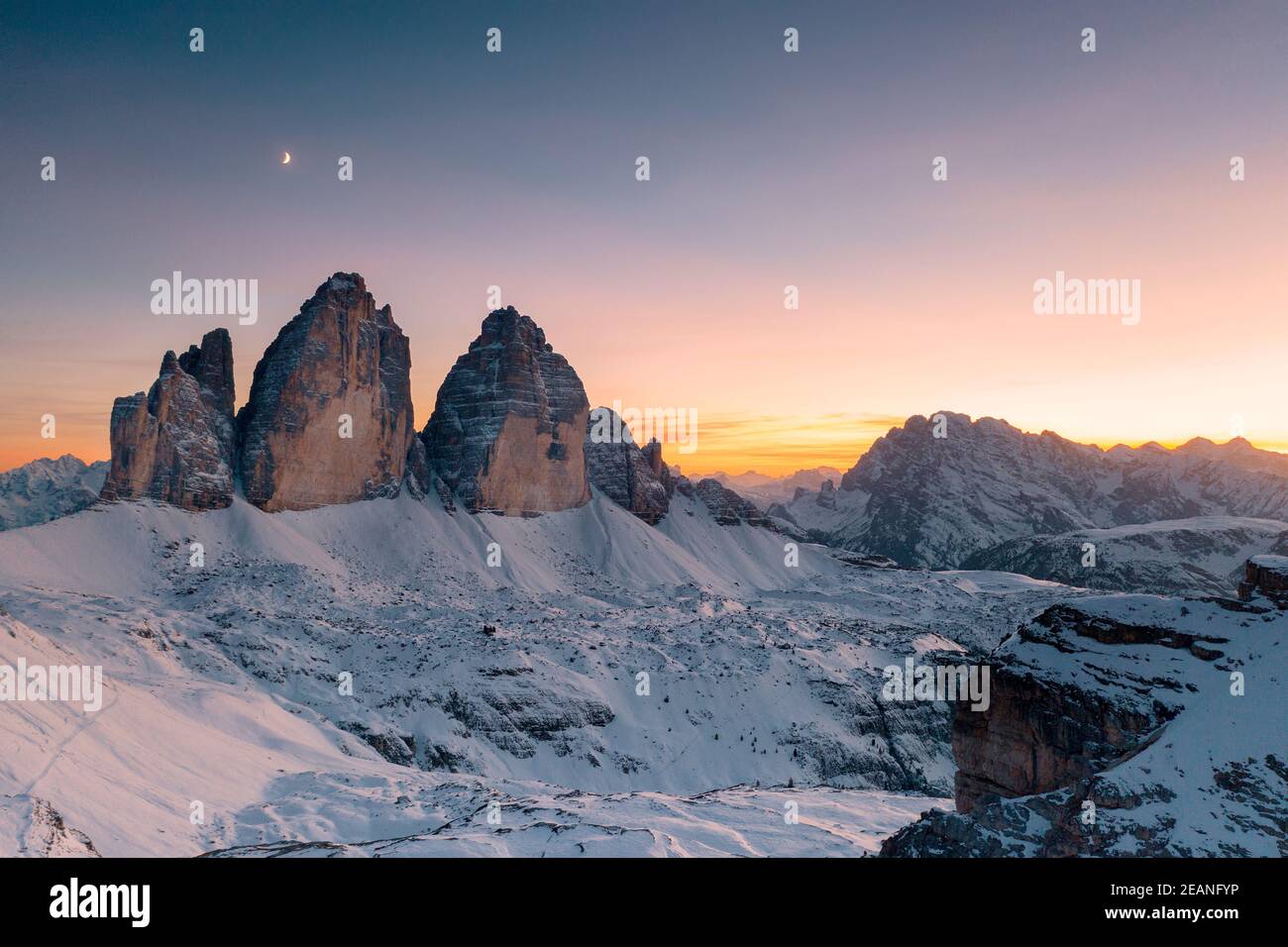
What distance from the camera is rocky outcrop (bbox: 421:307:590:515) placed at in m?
148

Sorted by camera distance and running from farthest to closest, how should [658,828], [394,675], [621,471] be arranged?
[621,471] → [394,675] → [658,828]

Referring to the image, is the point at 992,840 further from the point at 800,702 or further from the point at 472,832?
the point at 800,702

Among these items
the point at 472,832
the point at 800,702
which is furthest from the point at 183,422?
the point at 472,832

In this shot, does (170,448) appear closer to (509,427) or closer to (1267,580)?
(509,427)

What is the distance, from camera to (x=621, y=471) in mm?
169500

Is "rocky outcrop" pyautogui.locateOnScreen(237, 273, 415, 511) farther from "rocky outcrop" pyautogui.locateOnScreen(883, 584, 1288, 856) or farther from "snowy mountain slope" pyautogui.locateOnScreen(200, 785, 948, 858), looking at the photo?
"rocky outcrop" pyautogui.locateOnScreen(883, 584, 1288, 856)

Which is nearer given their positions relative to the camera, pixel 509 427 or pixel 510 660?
pixel 510 660

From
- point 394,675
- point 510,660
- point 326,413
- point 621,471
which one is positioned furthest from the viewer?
point 621,471

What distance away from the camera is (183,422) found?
118 meters

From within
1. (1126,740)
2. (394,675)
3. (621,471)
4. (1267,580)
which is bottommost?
(394,675)

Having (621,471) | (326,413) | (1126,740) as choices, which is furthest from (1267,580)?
(621,471)

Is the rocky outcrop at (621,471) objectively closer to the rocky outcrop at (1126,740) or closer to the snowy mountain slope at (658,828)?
the snowy mountain slope at (658,828)

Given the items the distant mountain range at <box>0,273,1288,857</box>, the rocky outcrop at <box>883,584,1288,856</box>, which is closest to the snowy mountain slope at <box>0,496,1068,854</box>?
the distant mountain range at <box>0,273,1288,857</box>

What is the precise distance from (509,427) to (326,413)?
33631 millimetres
